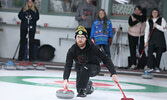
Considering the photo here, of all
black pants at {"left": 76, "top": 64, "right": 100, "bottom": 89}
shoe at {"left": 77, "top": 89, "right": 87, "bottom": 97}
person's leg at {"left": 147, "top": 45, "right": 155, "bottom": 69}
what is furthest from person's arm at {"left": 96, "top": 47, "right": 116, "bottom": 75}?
person's leg at {"left": 147, "top": 45, "right": 155, "bottom": 69}

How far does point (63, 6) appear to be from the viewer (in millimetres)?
9859

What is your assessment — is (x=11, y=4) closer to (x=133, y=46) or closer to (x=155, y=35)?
(x=133, y=46)

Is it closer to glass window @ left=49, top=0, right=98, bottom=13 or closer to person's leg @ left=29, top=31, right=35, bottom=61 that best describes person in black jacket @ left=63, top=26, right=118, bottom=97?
person's leg @ left=29, top=31, right=35, bottom=61

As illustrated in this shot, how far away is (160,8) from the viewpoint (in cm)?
945

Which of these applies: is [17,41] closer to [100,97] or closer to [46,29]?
[46,29]

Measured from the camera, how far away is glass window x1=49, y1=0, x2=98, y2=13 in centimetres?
982

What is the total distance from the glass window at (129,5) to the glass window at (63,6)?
1.09 meters

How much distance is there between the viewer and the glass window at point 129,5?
9461 millimetres

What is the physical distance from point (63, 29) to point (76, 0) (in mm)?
892

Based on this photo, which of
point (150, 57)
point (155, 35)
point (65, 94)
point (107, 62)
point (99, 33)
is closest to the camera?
point (65, 94)

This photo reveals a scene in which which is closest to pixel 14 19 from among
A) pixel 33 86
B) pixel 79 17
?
pixel 79 17

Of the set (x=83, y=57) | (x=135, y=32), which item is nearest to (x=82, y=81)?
(x=83, y=57)

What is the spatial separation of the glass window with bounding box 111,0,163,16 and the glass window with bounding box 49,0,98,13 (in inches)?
43.1

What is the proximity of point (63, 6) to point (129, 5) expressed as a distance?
1.85 m
